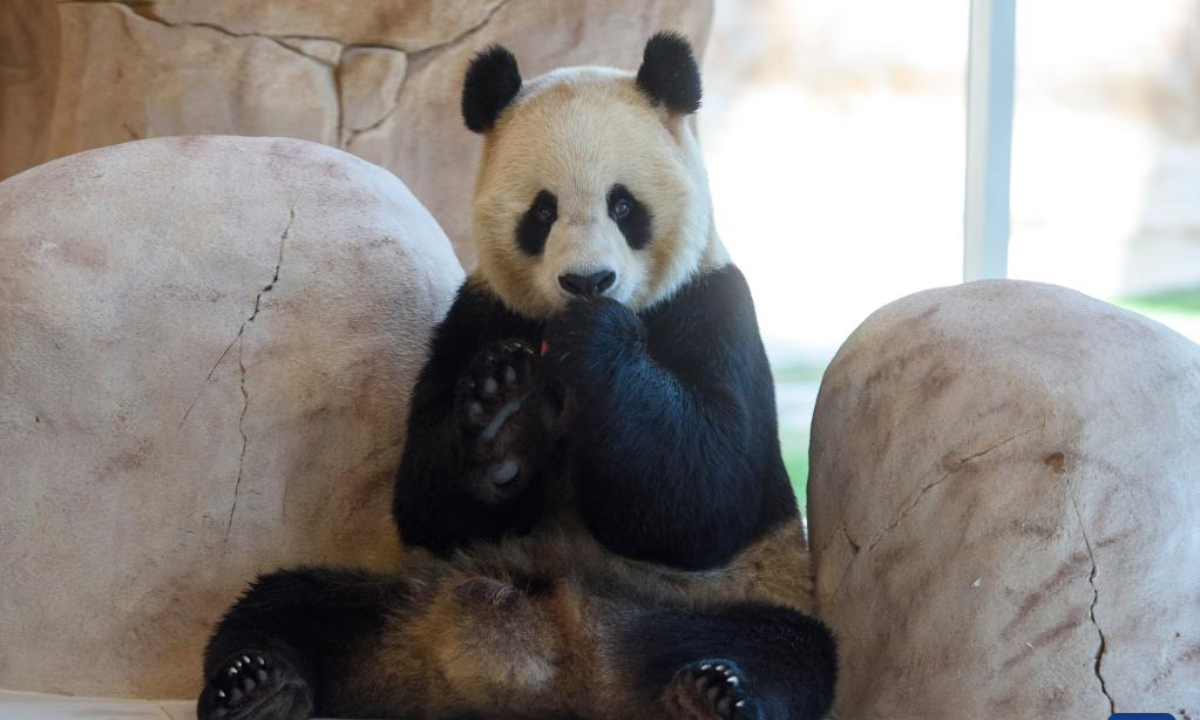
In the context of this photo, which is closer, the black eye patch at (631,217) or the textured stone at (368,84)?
the black eye patch at (631,217)

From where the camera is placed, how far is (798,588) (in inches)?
131

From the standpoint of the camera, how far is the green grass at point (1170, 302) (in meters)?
12.4

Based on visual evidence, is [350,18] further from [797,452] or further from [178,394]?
[797,452]

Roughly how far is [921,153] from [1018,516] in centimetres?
986

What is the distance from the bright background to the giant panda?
8.08 meters

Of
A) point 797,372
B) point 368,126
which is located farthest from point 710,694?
point 797,372

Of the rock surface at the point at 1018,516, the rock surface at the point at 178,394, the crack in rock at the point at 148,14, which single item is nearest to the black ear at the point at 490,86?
Result: the rock surface at the point at 178,394

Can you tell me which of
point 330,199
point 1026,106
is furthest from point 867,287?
point 330,199

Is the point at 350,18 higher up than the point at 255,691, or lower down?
higher up

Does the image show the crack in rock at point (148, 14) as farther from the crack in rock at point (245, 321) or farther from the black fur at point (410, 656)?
the black fur at point (410, 656)

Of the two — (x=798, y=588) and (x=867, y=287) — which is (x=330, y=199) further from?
(x=867, y=287)

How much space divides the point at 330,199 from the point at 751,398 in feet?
4.32

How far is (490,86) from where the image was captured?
131 inches

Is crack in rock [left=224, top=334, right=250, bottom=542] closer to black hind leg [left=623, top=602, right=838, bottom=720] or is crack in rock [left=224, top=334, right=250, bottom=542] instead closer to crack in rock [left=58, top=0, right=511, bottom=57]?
black hind leg [left=623, top=602, right=838, bottom=720]
